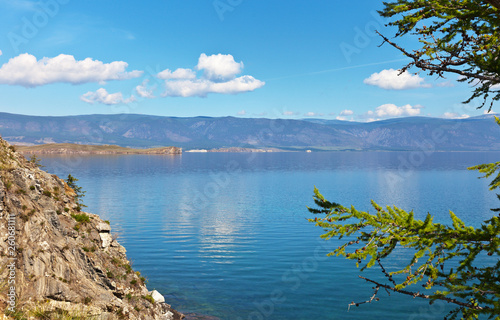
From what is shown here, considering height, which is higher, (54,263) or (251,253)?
(54,263)

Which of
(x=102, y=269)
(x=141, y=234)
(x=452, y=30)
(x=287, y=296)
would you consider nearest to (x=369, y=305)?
(x=287, y=296)

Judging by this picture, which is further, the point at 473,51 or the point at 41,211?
the point at 41,211

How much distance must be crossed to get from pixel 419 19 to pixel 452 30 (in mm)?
1223

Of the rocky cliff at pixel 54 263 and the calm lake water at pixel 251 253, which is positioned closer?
the rocky cliff at pixel 54 263

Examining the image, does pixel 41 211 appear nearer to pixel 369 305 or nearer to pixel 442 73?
pixel 442 73

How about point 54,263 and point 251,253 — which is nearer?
point 54,263

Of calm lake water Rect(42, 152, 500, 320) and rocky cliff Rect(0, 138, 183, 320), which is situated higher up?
rocky cliff Rect(0, 138, 183, 320)

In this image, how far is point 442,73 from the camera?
428 inches

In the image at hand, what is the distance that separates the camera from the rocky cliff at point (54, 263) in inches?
714

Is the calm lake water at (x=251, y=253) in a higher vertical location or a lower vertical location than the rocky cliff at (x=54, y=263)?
lower

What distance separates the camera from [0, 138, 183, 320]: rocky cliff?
18.1 metres

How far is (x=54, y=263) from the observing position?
67.1ft

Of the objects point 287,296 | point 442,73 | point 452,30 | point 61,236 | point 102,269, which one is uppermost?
point 452,30

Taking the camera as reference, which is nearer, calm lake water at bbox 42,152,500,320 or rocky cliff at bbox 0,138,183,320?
rocky cliff at bbox 0,138,183,320
